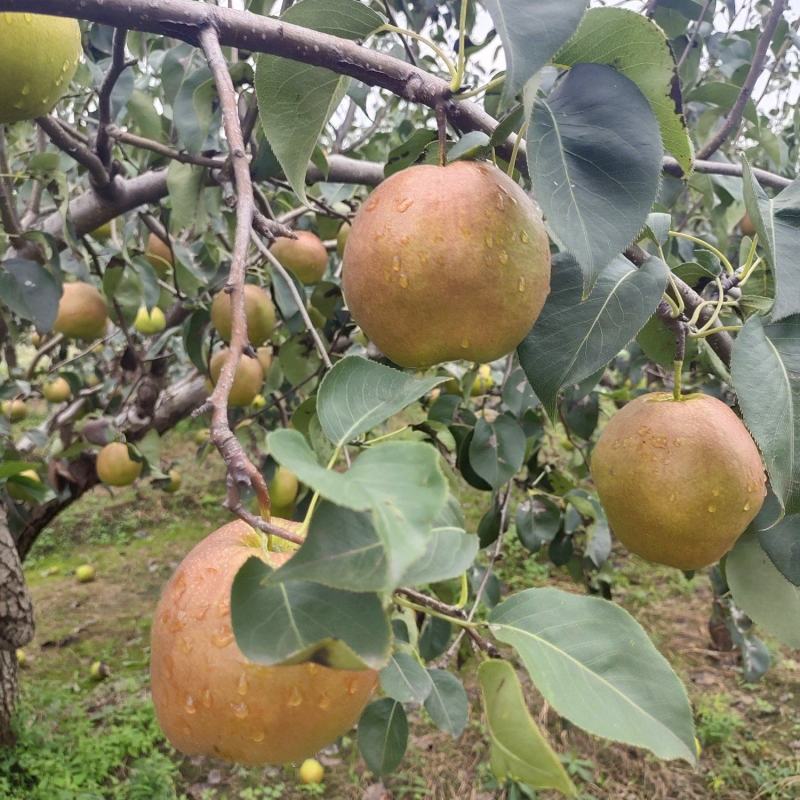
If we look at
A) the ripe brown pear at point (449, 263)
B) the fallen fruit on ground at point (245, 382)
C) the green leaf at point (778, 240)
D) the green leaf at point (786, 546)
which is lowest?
the fallen fruit on ground at point (245, 382)

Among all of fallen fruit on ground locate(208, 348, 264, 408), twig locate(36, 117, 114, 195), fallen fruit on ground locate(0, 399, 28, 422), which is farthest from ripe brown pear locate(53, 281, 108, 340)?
fallen fruit on ground locate(0, 399, 28, 422)

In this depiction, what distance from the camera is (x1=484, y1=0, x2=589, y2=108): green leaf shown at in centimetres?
51

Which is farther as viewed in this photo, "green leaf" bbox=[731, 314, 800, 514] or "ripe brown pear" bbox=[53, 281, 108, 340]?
"ripe brown pear" bbox=[53, 281, 108, 340]

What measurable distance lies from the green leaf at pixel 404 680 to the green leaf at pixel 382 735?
10.4 inches

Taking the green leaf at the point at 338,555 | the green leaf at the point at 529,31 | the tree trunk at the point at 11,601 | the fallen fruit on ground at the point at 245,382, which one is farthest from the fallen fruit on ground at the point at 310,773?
the green leaf at the point at 529,31

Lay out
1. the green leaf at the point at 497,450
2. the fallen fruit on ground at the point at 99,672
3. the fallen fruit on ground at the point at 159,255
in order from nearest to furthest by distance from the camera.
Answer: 1. the green leaf at the point at 497,450
2. the fallen fruit on ground at the point at 159,255
3. the fallen fruit on ground at the point at 99,672

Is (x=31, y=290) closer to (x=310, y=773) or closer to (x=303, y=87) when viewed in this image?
(x=303, y=87)

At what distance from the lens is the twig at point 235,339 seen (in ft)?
1.47

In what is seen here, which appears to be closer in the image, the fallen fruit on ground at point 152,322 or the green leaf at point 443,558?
the green leaf at point 443,558

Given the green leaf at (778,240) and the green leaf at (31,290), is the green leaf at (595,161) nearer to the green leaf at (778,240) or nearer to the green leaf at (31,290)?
the green leaf at (778,240)

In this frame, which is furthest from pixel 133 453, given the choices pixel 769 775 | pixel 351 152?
pixel 769 775

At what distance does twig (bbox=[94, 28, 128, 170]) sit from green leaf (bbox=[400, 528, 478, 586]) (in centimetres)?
87

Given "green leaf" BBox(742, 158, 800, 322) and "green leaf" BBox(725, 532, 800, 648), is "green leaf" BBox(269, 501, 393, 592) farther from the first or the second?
"green leaf" BBox(725, 532, 800, 648)

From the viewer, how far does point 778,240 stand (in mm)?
702
